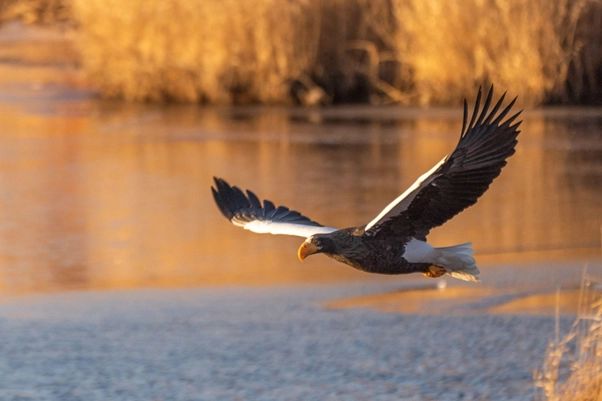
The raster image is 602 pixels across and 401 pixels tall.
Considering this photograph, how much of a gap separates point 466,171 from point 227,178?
772 cm

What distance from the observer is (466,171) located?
623 cm

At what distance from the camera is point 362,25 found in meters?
20.1

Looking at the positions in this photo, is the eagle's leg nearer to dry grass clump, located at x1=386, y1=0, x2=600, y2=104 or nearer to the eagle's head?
the eagle's head

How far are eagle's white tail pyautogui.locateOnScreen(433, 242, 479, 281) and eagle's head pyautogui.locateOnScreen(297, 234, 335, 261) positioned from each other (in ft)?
1.58

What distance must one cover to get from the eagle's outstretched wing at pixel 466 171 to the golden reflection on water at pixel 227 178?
322 cm

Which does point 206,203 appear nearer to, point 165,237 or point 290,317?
point 165,237

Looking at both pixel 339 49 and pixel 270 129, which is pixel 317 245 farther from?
pixel 339 49

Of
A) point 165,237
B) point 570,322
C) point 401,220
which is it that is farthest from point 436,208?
point 165,237

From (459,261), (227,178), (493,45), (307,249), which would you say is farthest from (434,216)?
(493,45)

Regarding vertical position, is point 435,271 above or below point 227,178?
below

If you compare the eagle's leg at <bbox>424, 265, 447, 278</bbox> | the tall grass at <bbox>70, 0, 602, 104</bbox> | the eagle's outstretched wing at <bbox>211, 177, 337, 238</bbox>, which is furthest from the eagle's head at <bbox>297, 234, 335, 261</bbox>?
the tall grass at <bbox>70, 0, 602, 104</bbox>

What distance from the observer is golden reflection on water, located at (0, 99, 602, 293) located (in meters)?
10.1

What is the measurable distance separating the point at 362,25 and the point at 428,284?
36.4 ft

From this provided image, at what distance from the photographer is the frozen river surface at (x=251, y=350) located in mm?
7152
